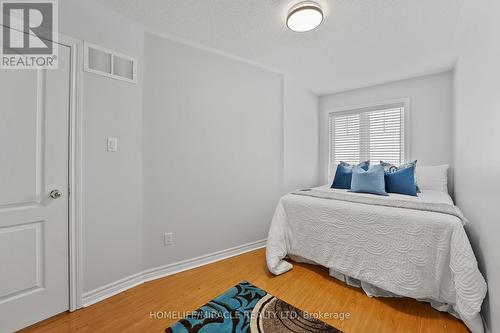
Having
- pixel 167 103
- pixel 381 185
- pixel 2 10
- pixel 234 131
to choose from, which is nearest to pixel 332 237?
pixel 381 185

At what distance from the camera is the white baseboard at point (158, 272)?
179 centimetres

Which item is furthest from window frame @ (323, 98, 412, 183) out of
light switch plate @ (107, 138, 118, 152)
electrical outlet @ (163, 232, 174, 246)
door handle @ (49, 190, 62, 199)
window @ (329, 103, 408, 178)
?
door handle @ (49, 190, 62, 199)

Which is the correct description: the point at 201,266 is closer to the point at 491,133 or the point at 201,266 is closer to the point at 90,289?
the point at 90,289

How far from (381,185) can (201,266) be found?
223 cm

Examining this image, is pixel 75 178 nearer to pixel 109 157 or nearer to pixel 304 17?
pixel 109 157

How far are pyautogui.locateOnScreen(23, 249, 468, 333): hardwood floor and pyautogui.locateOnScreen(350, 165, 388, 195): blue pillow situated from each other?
3.47 ft

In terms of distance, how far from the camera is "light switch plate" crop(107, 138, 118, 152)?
187 cm

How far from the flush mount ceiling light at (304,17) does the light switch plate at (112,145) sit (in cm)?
179

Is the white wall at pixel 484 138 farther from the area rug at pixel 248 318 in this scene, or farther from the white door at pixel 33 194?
the white door at pixel 33 194

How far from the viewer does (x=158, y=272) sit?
7.18 feet

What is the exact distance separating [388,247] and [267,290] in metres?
1.08

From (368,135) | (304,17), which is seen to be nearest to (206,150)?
(304,17)

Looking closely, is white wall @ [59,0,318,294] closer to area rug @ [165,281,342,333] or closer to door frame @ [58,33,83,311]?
door frame @ [58,33,83,311]

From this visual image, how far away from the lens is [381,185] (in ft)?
8.45
